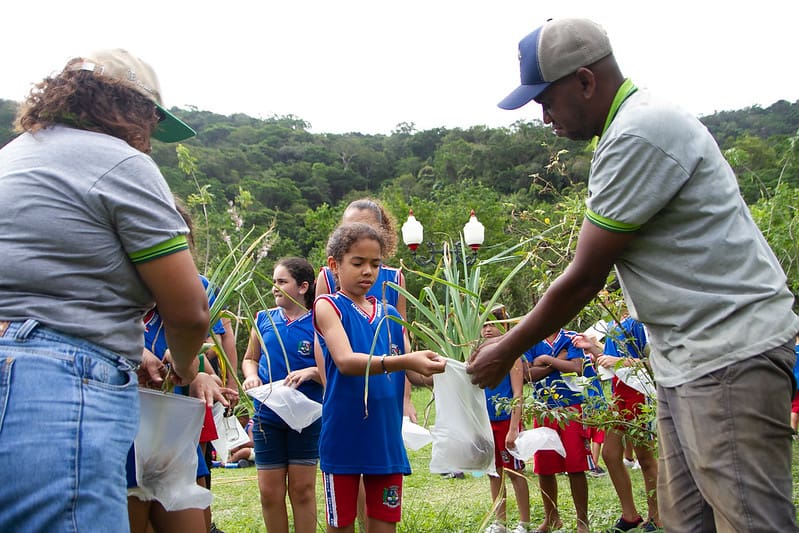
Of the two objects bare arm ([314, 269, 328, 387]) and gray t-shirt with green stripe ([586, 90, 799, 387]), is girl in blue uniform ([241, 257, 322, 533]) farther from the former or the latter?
gray t-shirt with green stripe ([586, 90, 799, 387])

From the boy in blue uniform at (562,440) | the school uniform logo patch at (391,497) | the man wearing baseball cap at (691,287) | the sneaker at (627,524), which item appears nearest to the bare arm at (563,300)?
the man wearing baseball cap at (691,287)

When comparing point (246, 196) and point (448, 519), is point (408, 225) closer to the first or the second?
point (246, 196)

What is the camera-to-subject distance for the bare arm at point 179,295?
5.76 ft

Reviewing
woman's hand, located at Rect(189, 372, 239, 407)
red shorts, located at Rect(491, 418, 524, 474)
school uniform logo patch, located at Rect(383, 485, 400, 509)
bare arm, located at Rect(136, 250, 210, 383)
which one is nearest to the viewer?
bare arm, located at Rect(136, 250, 210, 383)

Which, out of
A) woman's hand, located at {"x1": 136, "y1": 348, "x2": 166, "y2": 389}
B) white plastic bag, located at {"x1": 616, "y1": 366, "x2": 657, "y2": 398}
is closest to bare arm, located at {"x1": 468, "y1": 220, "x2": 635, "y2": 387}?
woman's hand, located at {"x1": 136, "y1": 348, "x2": 166, "y2": 389}

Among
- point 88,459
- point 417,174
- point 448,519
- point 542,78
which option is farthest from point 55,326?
point 417,174

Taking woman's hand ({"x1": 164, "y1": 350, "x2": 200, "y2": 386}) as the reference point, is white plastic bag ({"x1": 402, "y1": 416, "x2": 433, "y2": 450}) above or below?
below

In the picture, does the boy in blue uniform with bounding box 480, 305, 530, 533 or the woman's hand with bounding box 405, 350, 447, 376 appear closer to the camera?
the woman's hand with bounding box 405, 350, 447, 376

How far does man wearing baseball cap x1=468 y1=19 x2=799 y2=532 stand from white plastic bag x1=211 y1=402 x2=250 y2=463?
5.44ft

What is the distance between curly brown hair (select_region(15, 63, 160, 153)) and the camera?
1.84 metres

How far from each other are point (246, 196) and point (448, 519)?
10.1 feet

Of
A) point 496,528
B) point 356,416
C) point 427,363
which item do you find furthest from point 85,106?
point 496,528

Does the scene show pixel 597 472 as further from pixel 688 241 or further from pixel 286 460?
pixel 688 241

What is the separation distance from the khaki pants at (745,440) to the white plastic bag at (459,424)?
0.93 metres
